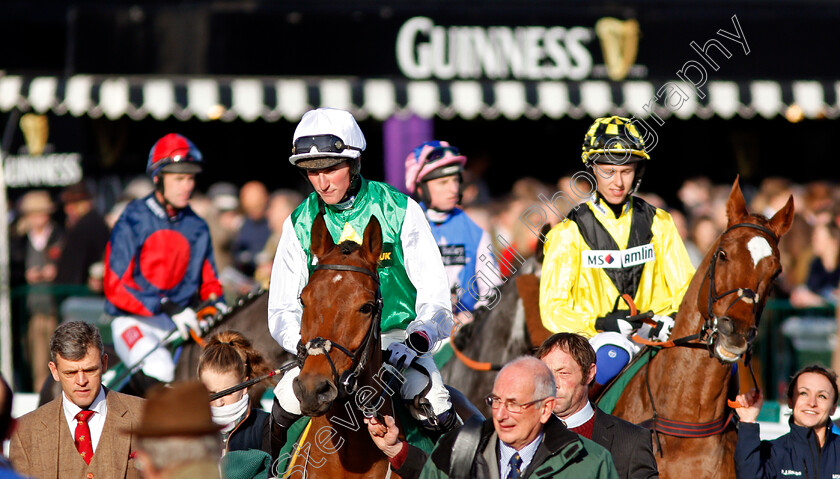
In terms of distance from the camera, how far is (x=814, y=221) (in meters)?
10.2

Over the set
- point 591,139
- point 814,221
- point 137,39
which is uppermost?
point 137,39

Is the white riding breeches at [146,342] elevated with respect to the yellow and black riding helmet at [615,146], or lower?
lower

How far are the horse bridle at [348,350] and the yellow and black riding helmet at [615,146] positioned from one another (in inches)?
81.5

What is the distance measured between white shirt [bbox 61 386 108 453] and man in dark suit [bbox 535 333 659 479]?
1726mm

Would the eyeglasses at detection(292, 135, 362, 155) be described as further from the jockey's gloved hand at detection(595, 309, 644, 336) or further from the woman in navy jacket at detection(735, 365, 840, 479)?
the woman in navy jacket at detection(735, 365, 840, 479)

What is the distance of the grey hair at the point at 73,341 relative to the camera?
407 cm

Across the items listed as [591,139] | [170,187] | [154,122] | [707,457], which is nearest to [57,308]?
[170,187]

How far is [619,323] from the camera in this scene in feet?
17.6

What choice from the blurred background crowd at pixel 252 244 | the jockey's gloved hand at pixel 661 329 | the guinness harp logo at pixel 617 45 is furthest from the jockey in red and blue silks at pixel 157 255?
the guinness harp logo at pixel 617 45

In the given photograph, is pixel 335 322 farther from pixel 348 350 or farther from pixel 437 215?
pixel 437 215

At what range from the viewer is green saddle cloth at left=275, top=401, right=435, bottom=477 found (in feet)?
13.6

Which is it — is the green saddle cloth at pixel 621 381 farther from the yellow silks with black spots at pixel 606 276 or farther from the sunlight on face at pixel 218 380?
the sunlight on face at pixel 218 380

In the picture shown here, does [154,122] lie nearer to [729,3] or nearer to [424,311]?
[729,3]

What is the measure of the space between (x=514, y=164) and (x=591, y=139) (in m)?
8.59
